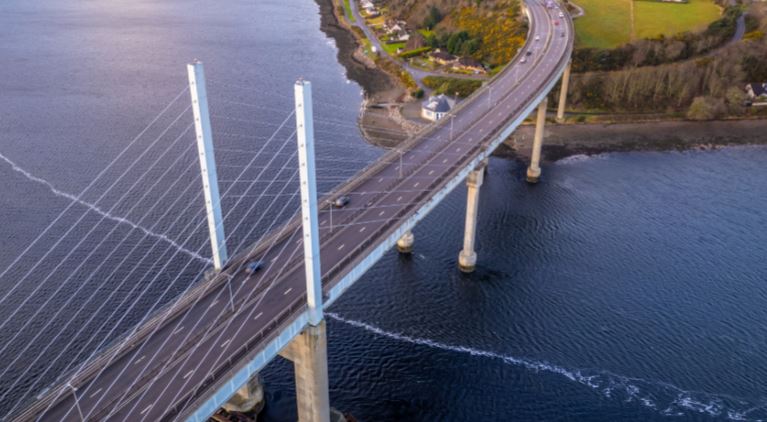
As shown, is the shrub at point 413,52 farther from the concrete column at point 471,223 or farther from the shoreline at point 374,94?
the concrete column at point 471,223

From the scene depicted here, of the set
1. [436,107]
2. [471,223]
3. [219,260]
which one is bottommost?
[436,107]

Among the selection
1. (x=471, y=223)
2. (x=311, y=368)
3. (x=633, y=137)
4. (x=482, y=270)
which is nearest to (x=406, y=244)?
(x=471, y=223)

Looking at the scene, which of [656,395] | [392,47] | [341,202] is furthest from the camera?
[392,47]

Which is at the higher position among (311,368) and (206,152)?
(206,152)

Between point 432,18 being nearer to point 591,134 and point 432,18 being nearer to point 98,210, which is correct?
point 591,134

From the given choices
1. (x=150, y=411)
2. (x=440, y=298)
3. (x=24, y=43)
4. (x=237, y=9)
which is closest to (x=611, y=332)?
(x=440, y=298)

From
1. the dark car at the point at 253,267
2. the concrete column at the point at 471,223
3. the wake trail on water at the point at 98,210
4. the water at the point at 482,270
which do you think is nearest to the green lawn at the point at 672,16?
the water at the point at 482,270

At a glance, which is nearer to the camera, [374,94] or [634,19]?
[374,94]
